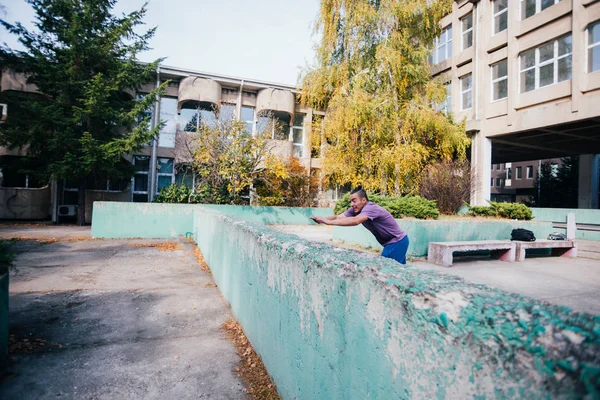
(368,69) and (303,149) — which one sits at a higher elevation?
(368,69)

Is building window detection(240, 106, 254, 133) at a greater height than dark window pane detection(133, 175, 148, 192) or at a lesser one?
greater

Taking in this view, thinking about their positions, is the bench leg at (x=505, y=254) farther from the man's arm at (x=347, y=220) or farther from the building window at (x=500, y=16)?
the building window at (x=500, y=16)

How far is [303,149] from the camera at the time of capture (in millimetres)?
24266

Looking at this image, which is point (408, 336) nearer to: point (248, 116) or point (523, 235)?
point (523, 235)

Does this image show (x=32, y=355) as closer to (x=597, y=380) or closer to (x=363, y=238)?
(x=597, y=380)

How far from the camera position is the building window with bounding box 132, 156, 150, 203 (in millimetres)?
20750

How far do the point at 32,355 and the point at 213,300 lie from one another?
240 centimetres

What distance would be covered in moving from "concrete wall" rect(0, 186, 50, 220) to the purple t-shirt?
20525 mm

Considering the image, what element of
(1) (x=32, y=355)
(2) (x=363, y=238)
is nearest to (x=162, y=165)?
(2) (x=363, y=238)

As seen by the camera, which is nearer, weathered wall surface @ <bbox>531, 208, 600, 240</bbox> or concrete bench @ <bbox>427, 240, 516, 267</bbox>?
concrete bench @ <bbox>427, 240, 516, 267</bbox>

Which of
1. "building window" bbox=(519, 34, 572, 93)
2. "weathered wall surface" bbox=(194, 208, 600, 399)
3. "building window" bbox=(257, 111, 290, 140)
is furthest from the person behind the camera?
"building window" bbox=(257, 111, 290, 140)

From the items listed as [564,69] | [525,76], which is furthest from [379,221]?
[525,76]

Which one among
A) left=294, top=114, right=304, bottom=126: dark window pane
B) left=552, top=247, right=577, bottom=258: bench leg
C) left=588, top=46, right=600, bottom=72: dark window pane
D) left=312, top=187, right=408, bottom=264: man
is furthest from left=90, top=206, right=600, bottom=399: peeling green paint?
left=294, top=114, right=304, bottom=126: dark window pane

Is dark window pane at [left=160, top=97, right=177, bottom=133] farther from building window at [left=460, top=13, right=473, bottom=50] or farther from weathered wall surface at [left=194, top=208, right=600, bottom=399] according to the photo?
weathered wall surface at [left=194, top=208, right=600, bottom=399]
